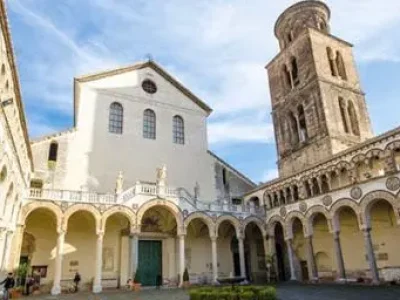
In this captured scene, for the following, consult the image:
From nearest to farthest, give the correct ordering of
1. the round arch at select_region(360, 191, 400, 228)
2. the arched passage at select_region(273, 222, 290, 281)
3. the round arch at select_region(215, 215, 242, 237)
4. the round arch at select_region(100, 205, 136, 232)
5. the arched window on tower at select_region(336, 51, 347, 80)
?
the round arch at select_region(360, 191, 400, 228)
the round arch at select_region(100, 205, 136, 232)
the round arch at select_region(215, 215, 242, 237)
the arched passage at select_region(273, 222, 290, 281)
the arched window on tower at select_region(336, 51, 347, 80)

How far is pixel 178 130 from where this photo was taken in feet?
85.7

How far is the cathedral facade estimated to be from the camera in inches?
670

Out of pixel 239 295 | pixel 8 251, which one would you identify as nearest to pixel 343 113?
pixel 239 295

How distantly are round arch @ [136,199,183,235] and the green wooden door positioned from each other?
8.33 feet

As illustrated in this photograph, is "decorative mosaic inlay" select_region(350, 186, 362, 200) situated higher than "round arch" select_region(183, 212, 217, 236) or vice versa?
"decorative mosaic inlay" select_region(350, 186, 362, 200)

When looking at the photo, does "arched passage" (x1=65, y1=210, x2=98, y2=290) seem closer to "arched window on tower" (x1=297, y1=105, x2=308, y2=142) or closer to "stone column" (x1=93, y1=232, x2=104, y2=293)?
"stone column" (x1=93, y1=232, x2=104, y2=293)

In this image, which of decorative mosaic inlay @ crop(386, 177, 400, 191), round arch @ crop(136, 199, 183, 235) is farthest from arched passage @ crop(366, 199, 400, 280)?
round arch @ crop(136, 199, 183, 235)

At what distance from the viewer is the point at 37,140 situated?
2081 centimetres

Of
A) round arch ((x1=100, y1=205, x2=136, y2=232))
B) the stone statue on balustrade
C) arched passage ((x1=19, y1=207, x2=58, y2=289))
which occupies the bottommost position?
arched passage ((x1=19, y1=207, x2=58, y2=289))

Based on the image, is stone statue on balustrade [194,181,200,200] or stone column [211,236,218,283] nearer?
stone column [211,236,218,283]

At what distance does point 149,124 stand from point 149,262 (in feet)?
32.0

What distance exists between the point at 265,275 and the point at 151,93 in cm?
1574

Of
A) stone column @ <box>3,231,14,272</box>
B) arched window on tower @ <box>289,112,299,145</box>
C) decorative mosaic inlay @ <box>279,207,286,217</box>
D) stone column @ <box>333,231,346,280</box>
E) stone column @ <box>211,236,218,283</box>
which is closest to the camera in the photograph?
stone column @ <box>3,231,14,272</box>

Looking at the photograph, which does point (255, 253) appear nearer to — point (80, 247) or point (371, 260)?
point (371, 260)
